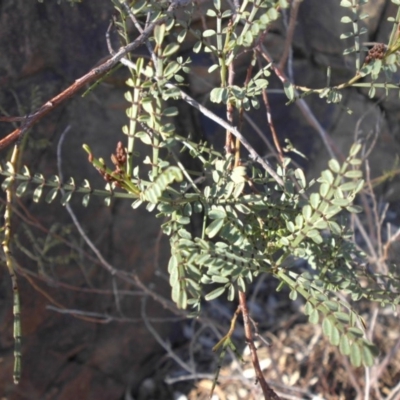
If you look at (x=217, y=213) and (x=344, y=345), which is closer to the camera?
(x=344, y=345)

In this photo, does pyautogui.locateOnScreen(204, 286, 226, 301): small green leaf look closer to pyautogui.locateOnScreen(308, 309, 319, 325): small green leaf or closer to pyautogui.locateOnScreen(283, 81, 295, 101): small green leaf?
pyautogui.locateOnScreen(308, 309, 319, 325): small green leaf

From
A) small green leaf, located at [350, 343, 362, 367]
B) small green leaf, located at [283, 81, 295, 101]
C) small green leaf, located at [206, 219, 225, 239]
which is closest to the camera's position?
small green leaf, located at [350, 343, 362, 367]

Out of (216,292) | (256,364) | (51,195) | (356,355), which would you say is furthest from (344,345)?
(51,195)

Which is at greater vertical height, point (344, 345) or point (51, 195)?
point (51, 195)

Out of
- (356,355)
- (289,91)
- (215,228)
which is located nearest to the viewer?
(356,355)

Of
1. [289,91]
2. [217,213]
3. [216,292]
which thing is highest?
[289,91]

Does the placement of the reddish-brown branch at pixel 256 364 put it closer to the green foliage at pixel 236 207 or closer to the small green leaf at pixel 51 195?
the green foliage at pixel 236 207

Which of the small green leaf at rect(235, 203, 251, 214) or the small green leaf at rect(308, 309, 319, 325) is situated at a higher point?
the small green leaf at rect(235, 203, 251, 214)

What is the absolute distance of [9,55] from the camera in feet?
4.61

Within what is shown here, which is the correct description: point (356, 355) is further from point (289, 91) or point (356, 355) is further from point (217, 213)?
point (289, 91)

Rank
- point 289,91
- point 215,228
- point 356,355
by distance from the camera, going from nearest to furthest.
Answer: point 356,355, point 215,228, point 289,91

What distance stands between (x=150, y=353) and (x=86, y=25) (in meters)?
1.17

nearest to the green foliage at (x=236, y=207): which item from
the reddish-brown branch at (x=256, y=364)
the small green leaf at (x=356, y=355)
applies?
the small green leaf at (x=356, y=355)

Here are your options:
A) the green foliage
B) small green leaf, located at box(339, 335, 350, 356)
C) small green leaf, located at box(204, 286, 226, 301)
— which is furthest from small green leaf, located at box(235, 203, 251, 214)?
small green leaf, located at box(339, 335, 350, 356)
